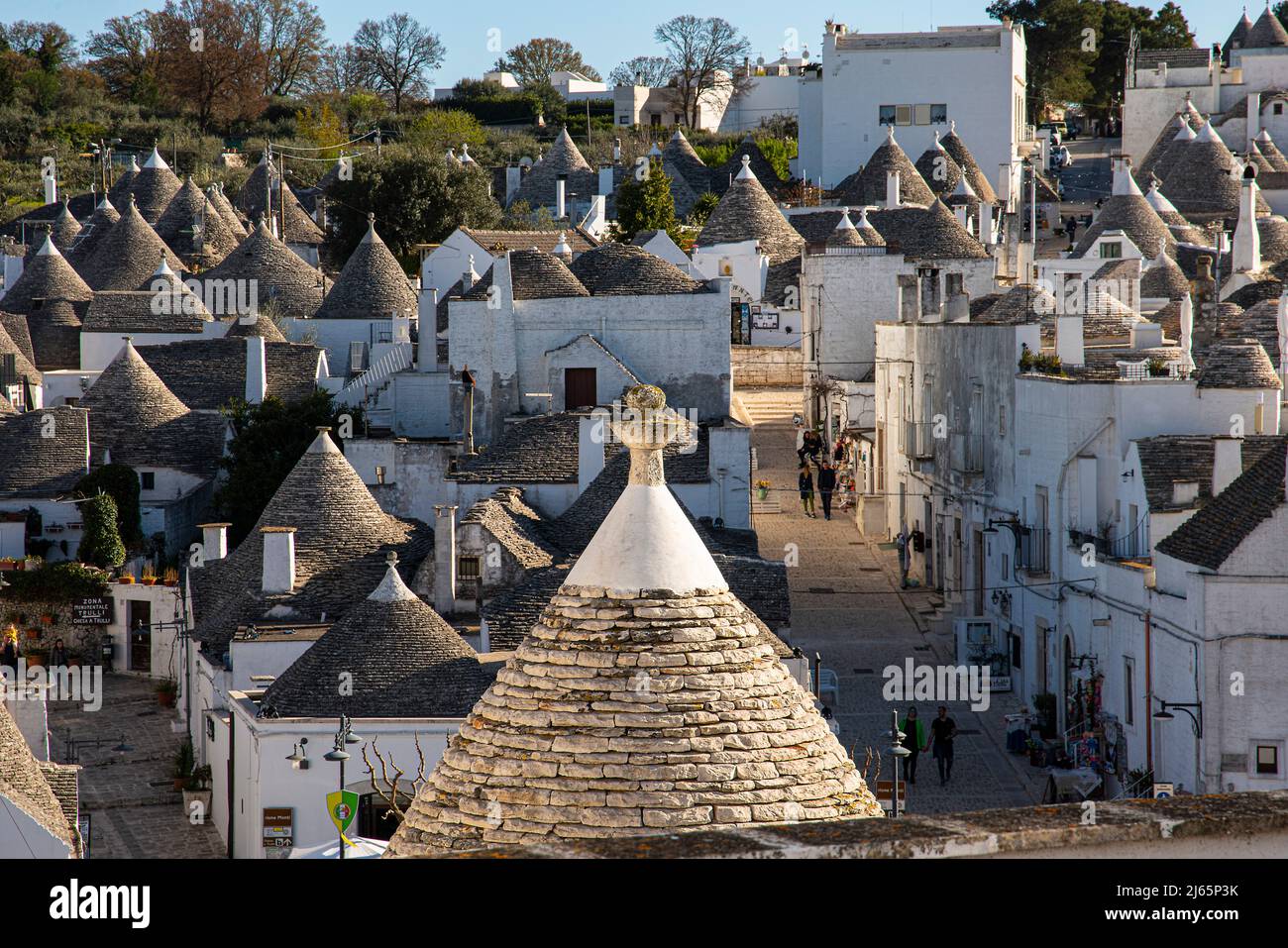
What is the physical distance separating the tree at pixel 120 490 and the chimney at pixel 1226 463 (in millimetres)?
25704

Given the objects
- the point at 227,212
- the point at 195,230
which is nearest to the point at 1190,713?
the point at 195,230

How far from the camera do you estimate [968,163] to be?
75375 mm

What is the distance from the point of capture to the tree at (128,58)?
111750 mm

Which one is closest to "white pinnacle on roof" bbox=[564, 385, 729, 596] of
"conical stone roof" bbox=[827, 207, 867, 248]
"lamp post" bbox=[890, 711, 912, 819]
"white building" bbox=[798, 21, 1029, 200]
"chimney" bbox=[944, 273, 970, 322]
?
"lamp post" bbox=[890, 711, 912, 819]

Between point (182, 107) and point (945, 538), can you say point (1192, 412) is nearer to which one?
point (945, 538)

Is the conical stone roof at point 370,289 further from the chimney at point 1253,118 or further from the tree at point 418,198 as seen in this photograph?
the chimney at point 1253,118

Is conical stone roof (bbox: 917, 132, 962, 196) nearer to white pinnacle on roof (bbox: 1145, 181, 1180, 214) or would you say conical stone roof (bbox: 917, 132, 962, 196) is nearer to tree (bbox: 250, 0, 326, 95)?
white pinnacle on roof (bbox: 1145, 181, 1180, 214)

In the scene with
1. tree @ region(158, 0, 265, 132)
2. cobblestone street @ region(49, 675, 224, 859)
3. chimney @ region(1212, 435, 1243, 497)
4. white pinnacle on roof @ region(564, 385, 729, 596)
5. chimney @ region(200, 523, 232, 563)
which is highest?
tree @ region(158, 0, 265, 132)

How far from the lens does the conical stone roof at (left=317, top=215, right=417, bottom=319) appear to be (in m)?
62.2

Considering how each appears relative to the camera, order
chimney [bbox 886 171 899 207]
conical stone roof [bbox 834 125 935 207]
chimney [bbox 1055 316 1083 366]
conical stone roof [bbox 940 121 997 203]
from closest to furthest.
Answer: chimney [bbox 1055 316 1083 366] < chimney [bbox 886 171 899 207] < conical stone roof [bbox 834 125 935 207] < conical stone roof [bbox 940 121 997 203]

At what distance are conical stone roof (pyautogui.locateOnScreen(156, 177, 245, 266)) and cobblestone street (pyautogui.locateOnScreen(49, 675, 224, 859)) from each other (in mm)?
35890

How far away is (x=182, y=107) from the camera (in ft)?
364

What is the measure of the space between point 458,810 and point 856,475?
41979 millimetres
